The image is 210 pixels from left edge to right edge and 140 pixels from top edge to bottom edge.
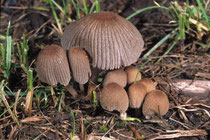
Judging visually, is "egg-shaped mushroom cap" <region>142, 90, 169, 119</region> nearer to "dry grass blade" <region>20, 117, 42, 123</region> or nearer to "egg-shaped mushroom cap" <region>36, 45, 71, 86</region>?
"egg-shaped mushroom cap" <region>36, 45, 71, 86</region>

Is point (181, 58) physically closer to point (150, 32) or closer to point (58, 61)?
point (150, 32)

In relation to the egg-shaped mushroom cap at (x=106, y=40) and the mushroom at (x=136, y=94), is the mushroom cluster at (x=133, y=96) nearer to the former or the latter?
the mushroom at (x=136, y=94)

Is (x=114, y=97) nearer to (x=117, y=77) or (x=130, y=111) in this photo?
(x=117, y=77)

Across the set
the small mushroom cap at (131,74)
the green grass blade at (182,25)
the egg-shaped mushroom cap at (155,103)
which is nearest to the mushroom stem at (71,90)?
the small mushroom cap at (131,74)

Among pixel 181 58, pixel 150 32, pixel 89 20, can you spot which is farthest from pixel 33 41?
pixel 181 58

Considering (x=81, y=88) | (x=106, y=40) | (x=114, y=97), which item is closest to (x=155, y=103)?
(x=114, y=97)
